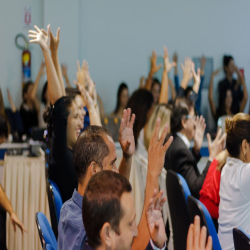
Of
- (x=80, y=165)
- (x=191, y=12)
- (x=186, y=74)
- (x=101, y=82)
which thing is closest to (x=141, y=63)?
(x=101, y=82)

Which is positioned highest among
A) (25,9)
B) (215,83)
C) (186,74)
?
(25,9)

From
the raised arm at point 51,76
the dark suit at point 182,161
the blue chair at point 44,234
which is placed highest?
the raised arm at point 51,76

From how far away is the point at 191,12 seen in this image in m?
8.30

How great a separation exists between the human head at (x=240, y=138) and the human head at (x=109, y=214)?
152cm

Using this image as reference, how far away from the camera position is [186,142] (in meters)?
3.64

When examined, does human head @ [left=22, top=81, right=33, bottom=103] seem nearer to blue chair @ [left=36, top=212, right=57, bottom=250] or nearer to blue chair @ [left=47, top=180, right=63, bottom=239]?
blue chair @ [left=47, top=180, right=63, bottom=239]

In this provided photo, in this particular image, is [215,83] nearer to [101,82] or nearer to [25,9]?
[101,82]

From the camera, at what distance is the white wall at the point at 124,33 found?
757cm

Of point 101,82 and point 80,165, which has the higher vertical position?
point 80,165

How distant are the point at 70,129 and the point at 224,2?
6.58 metres

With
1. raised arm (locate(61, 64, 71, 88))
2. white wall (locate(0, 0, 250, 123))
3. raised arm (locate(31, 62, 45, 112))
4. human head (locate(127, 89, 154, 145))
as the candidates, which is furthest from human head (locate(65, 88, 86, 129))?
white wall (locate(0, 0, 250, 123))

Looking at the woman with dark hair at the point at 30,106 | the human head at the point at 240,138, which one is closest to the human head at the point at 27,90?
the woman with dark hair at the point at 30,106

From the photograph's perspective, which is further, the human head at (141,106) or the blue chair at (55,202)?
the human head at (141,106)

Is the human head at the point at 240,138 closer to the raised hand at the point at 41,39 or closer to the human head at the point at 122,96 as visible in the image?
the raised hand at the point at 41,39
